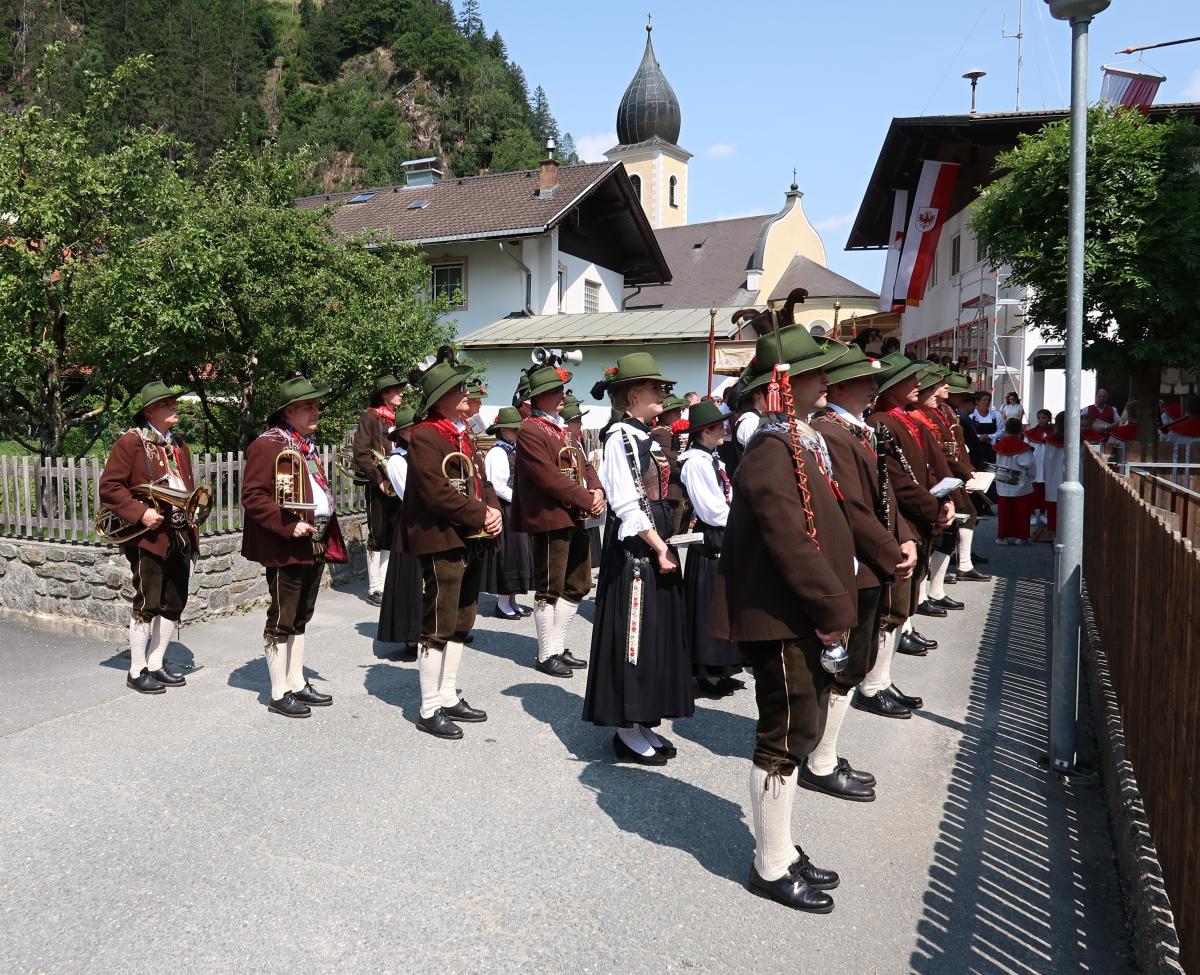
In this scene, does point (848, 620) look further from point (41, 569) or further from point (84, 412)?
point (84, 412)

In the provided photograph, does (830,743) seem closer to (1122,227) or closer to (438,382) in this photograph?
(438,382)

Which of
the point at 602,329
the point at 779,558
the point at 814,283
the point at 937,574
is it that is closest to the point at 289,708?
the point at 779,558

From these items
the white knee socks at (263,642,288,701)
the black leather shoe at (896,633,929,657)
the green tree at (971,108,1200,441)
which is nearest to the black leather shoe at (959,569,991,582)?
the green tree at (971,108,1200,441)

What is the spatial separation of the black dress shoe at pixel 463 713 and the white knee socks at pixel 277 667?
1042 millimetres

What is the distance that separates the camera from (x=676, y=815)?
14.8 feet

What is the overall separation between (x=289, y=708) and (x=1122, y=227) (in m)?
9.41

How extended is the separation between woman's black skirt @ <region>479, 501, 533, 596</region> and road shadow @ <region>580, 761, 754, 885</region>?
12.5ft

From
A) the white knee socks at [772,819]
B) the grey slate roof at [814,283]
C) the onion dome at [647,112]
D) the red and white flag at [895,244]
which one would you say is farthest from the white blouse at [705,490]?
the onion dome at [647,112]

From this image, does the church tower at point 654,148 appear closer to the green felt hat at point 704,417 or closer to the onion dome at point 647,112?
the onion dome at point 647,112

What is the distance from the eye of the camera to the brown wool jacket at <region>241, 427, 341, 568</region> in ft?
18.7

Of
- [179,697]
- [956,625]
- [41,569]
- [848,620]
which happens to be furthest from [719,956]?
[41,569]

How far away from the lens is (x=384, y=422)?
28.0ft

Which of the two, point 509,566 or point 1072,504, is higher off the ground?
point 1072,504

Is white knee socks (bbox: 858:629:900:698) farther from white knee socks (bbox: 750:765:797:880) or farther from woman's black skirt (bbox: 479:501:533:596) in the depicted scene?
woman's black skirt (bbox: 479:501:533:596)
